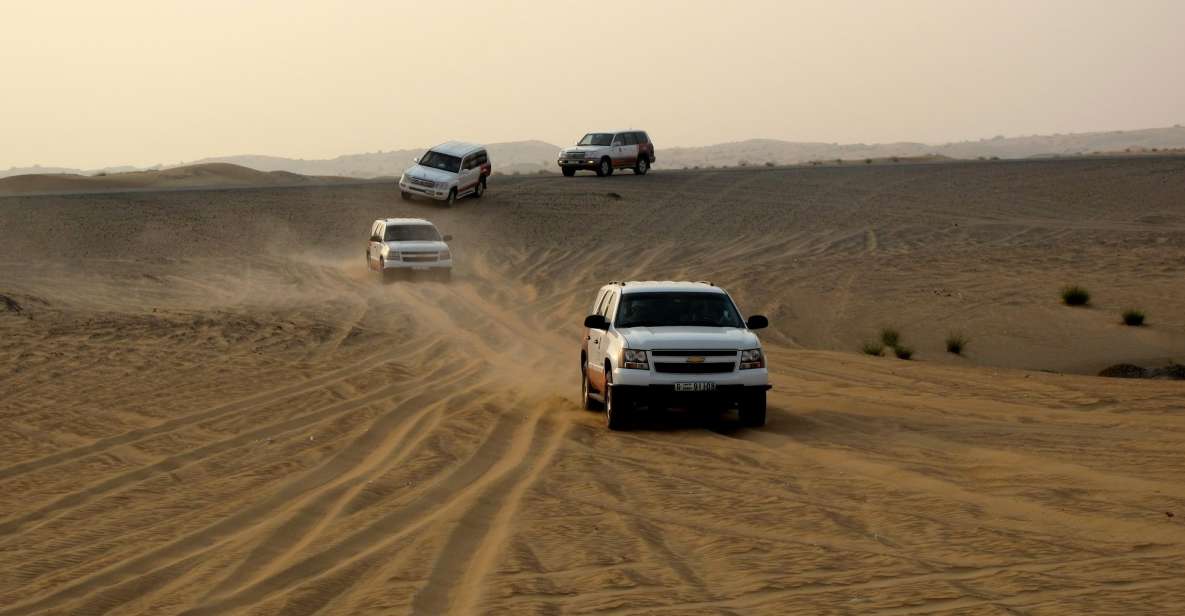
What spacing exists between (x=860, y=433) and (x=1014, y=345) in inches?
527

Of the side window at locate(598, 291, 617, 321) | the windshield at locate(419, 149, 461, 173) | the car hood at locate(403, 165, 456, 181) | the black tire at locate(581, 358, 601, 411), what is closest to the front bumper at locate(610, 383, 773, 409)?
the side window at locate(598, 291, 617, 321)

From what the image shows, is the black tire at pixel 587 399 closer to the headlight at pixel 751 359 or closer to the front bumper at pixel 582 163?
the headlight at pixel 751 359

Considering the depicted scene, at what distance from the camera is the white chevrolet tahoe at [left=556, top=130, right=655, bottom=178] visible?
5984cm

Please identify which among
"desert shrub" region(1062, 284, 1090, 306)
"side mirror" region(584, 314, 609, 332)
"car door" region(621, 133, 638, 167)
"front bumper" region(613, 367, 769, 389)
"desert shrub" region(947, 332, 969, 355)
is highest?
"car door" region(621, 133, 638, 167)

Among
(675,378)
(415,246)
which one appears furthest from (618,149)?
(675,378)

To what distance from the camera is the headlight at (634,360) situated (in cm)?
1534

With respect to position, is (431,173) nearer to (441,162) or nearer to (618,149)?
(441,162)

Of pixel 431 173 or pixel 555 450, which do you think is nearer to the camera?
pixel 555 450

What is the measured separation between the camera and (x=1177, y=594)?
26.9 ft

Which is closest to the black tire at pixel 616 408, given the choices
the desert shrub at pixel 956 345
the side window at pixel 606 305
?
the side window at pixel 606 305

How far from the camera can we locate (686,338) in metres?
15.5

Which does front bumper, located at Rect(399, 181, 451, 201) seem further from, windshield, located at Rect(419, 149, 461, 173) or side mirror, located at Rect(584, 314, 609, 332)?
side mirror, located at Rect(584, 314, 609, 332)

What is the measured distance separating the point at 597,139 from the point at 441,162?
39.2 feet

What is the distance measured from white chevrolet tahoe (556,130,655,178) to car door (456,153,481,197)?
9.35 m
